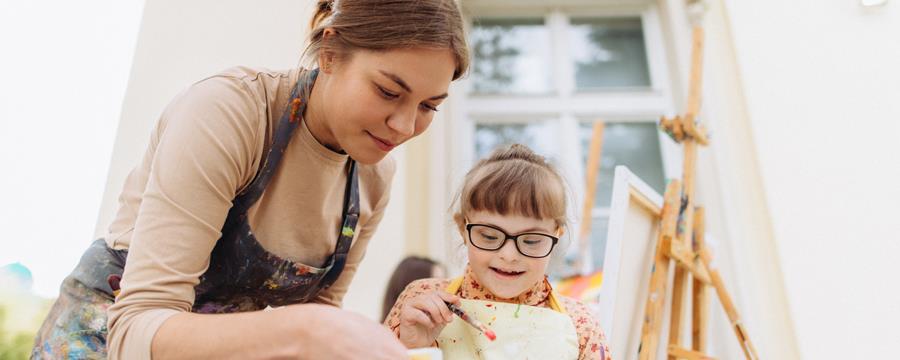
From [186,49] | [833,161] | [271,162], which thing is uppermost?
[833,161]

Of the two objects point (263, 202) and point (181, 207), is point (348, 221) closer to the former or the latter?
point (263, 202)

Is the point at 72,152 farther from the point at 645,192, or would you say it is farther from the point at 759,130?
the point at 759,130

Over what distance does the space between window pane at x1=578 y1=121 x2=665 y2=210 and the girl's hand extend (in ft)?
7.97

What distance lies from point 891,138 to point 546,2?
1865 mm

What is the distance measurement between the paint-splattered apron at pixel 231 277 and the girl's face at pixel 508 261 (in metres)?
0.23

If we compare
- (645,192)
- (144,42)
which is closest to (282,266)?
(144,42)

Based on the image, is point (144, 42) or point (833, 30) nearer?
point (144, 42)

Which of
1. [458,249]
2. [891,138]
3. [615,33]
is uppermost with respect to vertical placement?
[615,33]

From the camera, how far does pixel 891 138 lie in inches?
91.7

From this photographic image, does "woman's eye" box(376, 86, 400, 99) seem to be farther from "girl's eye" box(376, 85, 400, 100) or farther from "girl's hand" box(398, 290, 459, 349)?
"girl's hand" box(398, 290, 459, 349)

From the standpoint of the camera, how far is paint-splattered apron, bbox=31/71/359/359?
0.84 metres

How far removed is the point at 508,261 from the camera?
3.20ft

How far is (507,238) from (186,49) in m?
0.99

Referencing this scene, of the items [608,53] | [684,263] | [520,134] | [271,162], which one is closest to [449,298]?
[271,162]
